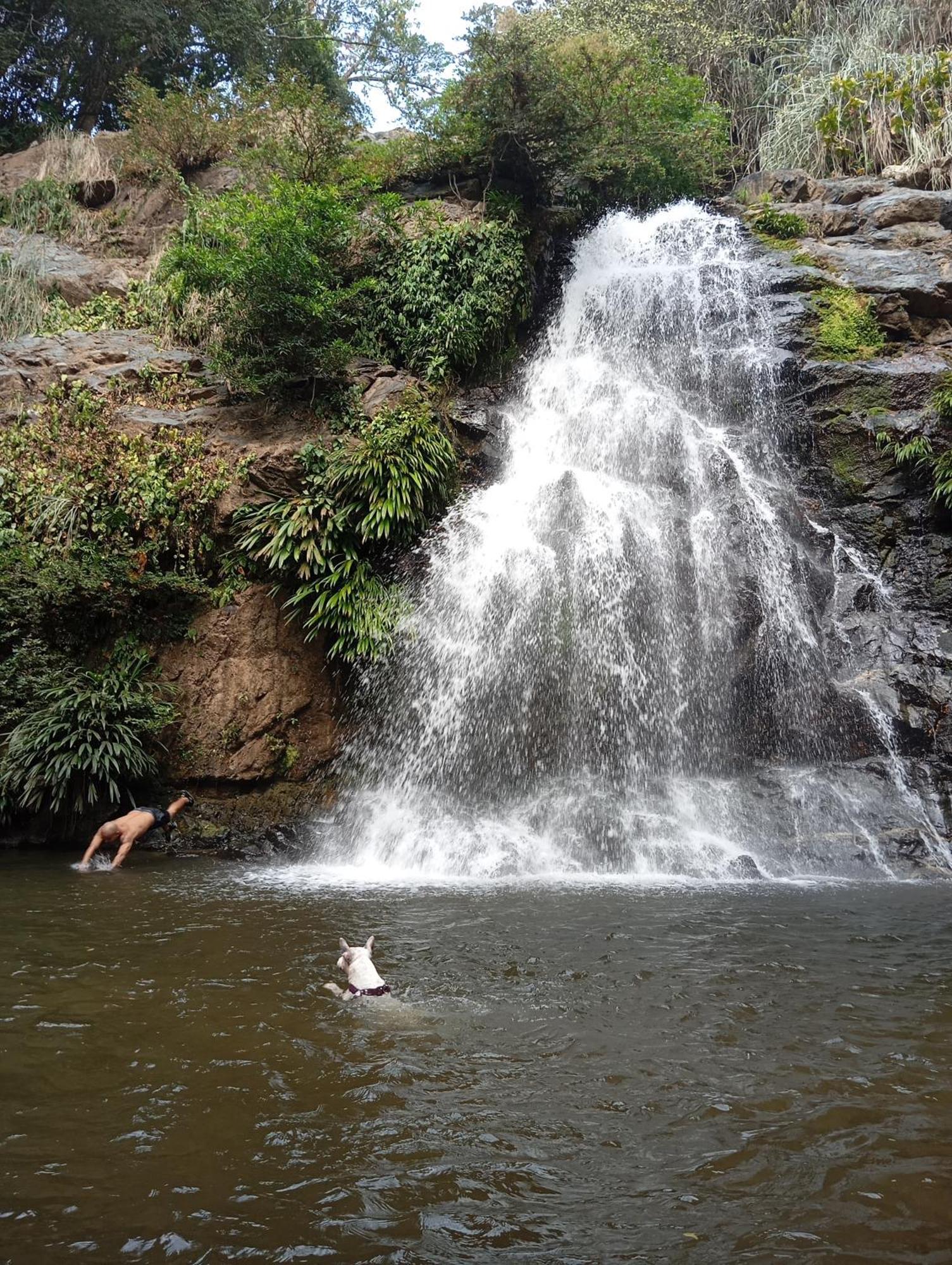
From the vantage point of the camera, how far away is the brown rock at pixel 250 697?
A: 10.1m

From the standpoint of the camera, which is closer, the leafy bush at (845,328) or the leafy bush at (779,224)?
the leafy bush at (845,328)

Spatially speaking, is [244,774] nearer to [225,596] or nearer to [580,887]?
[225,596]

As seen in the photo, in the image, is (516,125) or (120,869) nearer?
(120,869)

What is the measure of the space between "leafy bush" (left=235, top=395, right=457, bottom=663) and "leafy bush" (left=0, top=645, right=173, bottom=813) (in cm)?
223

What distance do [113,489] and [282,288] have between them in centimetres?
402

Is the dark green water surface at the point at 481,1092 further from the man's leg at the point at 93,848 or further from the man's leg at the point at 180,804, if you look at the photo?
the man's leg at the point at 180,804

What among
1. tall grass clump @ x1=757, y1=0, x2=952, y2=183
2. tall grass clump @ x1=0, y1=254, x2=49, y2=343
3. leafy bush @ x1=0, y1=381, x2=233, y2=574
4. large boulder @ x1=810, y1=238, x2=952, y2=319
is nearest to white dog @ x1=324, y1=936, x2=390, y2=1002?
leafy bush @ x1=0, y1=381, x2=233, y2=574

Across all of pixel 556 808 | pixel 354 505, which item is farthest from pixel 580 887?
pixel 354 505

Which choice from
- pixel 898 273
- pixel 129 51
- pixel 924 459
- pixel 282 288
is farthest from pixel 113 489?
pixel 129 51

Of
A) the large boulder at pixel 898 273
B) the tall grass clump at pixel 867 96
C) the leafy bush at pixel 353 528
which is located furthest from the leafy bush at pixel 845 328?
the leafy bush at pixel 353 528

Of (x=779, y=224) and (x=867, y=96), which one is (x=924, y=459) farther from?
(x=867, y=96)

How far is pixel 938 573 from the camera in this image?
11.0 metres

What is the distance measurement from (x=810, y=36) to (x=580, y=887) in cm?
2239

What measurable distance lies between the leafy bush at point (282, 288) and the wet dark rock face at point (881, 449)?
23.4 feet
